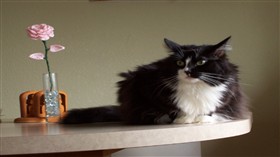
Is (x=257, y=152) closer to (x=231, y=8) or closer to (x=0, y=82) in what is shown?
(x=231, y=8)

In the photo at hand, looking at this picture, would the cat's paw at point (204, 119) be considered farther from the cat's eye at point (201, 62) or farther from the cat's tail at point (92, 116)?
the cat's tail at point (92, 116)

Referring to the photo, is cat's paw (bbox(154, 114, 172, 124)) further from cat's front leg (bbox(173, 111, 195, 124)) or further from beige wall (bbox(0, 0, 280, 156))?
beige wall (bbox(0, 0, 280, 156))

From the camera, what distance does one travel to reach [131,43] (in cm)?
203

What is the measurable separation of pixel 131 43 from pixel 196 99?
1.09 meters

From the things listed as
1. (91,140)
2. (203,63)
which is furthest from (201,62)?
(91,140)

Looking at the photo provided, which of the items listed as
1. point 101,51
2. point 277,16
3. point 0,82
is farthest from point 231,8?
point 0,82

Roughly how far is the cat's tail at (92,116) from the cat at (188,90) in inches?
5.3

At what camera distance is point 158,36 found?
200cm

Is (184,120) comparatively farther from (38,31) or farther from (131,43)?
(131,43)

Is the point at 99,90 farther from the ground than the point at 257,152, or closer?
farther from the ground

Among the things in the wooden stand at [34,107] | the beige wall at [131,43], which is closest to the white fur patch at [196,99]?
the wooden stand at [34,107]

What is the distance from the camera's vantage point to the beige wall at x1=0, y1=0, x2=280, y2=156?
6.15 feet

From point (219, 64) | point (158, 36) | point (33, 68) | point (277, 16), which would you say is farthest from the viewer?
point (33, 68)

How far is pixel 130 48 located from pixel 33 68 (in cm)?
55
